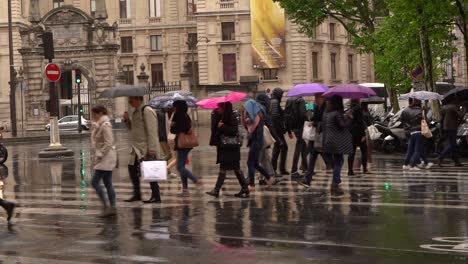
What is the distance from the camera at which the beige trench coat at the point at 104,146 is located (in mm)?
14077

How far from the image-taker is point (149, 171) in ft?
48.6

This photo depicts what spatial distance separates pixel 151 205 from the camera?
49.6ft

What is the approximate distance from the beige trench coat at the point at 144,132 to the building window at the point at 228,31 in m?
59.5

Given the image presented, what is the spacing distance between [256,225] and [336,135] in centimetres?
439

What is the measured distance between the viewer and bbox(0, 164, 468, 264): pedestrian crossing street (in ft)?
35.9

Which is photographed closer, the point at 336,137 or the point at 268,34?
the point at 336,137

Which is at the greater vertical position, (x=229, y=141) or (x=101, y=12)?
(x=101, y=12)

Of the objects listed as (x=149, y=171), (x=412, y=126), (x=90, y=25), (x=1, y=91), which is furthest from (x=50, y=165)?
(x=1, y=91)

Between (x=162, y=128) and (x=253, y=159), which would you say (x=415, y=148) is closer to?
(x=162, y=128)

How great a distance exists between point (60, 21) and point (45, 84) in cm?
501

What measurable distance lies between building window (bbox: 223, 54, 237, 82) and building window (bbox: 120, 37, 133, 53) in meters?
13.3

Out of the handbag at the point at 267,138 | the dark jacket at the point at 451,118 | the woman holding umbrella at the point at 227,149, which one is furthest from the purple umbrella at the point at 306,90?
the woman holding umbrella at the point at 227,149

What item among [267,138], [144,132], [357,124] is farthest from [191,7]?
[144,132]

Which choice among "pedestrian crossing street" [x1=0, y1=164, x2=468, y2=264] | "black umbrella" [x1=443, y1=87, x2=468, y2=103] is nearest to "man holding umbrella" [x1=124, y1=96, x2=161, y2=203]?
"pedestrian crossing street" [x1=0, y1=164, x2=468, y2=264]
